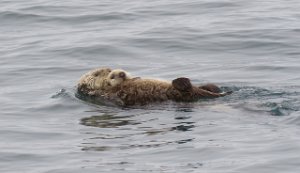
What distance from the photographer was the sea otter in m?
10.5

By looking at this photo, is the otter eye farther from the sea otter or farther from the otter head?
the otter head

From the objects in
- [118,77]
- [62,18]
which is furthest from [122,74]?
[62,18]

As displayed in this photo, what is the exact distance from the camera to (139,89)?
10773 millimetres

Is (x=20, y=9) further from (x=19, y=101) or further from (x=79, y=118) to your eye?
(x=79, y=118)

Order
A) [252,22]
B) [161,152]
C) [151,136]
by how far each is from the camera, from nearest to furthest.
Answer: [161,152] < [151,136] < [252,22]

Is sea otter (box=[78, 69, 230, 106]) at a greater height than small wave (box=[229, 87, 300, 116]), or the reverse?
sea otter (box=[78, 69, 230, 106])

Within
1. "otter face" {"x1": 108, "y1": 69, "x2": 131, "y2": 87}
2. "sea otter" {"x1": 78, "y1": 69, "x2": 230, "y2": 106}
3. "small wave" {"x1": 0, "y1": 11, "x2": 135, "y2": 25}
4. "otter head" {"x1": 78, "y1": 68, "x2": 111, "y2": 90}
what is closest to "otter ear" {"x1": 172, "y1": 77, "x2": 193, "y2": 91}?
"sea otter" {"x1": 78, "y1": 69, "x2": 230, "y2": 106}

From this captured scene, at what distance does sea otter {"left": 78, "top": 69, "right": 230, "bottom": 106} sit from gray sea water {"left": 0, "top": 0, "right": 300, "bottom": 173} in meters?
0.13

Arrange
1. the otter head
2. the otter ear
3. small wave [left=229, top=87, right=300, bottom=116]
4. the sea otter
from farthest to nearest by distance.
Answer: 1. the otter head
2. the sea otter
3. the otter ear
4. small wave [left=229, top=87, right=300, bottom=116]

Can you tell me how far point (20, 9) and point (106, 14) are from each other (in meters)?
2.29

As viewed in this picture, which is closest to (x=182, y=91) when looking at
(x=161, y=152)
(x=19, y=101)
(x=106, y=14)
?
(x=161, y=152)

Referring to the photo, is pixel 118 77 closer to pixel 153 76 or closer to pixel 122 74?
pixel 122 74

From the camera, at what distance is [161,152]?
8688 mm

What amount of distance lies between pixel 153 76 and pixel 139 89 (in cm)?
251
